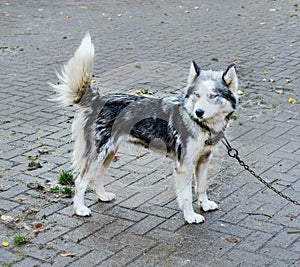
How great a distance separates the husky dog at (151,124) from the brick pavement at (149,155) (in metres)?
0.31

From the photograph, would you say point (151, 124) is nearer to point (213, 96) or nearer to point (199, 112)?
point (199, 112)

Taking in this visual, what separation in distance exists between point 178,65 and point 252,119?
2.57 m

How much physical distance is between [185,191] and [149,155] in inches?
61.4

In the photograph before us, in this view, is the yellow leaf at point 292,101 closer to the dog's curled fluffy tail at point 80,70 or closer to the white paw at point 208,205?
the white paw at point 208,205

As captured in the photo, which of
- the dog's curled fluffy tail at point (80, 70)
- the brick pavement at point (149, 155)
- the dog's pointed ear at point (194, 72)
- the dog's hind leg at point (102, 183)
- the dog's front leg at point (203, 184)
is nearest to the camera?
the brick pavement at point (149, 155)

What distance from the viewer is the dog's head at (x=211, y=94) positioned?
15.2 ft

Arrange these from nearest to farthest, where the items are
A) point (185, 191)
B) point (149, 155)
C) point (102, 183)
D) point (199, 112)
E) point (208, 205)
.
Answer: point (199, 112), point (185, 191), point (208, 205), point (102, 183), point (149, 155)

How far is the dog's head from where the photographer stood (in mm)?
4621

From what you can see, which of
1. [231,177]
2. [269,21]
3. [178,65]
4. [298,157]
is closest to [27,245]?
[231,177]

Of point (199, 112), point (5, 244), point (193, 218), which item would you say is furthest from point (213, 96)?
point (5, 244)

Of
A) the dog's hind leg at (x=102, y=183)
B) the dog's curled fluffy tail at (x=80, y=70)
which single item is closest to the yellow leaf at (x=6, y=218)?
the dog's hind leg at (x=102, y=183)

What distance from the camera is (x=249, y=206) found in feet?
17.3

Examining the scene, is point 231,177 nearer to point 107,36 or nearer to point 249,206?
point 249,206

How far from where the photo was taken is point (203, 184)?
16.9ft
